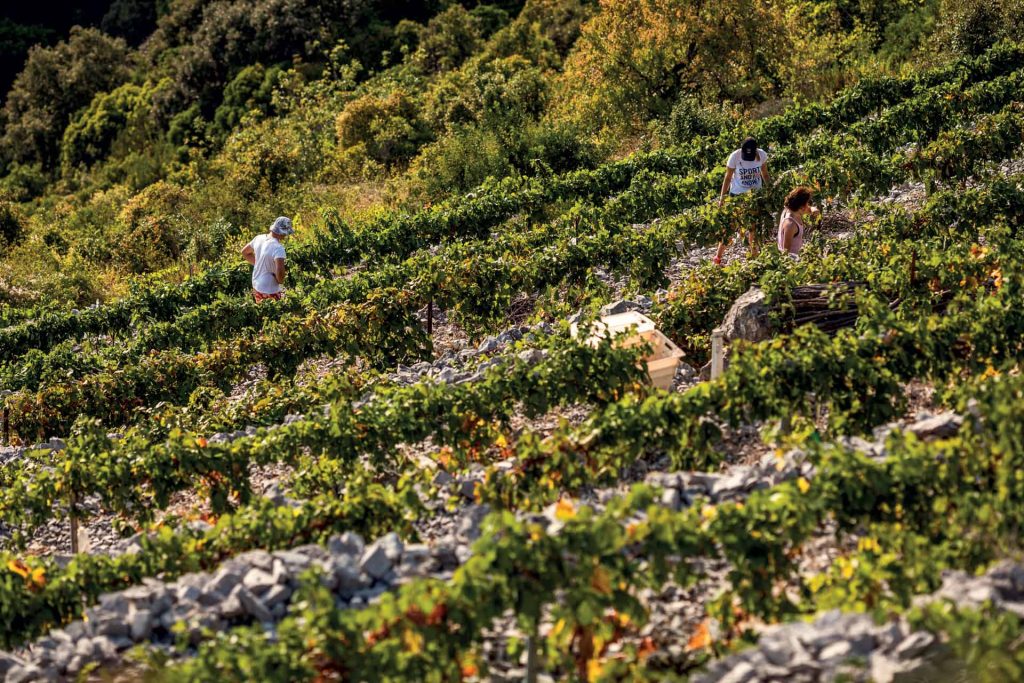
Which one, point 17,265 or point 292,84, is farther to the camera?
point 292,84

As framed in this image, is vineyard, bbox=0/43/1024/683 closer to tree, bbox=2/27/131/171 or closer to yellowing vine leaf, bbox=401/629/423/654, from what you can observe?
yellowing vine leaf, bbox=401/629/423/654

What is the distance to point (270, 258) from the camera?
12055 mm

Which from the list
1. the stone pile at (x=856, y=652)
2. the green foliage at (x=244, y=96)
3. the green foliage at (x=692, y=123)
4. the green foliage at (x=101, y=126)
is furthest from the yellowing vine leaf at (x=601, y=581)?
the green foliage at (x=101, y=126)

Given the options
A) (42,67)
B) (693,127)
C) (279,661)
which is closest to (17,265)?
(693,127)

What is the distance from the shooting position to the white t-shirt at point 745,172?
1259 cm

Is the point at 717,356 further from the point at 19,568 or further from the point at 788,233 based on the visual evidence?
the point at 19,568

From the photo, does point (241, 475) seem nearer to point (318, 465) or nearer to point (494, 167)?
point (318, 465)

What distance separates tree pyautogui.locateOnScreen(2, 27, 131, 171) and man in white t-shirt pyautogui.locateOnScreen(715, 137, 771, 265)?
34917 millimetres

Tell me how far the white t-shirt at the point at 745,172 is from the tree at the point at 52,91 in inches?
1376

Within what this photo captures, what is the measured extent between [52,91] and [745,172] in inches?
1455

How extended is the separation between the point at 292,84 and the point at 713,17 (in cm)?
1616

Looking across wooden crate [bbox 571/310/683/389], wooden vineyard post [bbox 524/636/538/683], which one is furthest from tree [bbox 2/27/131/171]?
wooden vineyard post [bbox 524/636/538/683]

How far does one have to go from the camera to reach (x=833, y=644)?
4.88m

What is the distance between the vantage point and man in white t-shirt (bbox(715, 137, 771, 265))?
12518 mm
